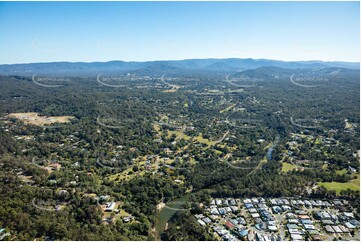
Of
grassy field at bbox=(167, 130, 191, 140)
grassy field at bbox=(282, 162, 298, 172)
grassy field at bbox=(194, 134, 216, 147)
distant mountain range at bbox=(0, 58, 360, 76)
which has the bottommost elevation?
grassy field at bbox=(282, 162, 298, 172)

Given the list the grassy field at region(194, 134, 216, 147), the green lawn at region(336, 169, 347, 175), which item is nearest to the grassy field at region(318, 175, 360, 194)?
the green lawn at region(336, 169, 347, 175)

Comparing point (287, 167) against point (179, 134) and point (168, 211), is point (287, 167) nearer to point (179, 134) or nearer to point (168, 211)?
point (168, 211)

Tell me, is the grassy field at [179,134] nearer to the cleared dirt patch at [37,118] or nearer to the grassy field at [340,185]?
the cleared dirt patch at [37,118]

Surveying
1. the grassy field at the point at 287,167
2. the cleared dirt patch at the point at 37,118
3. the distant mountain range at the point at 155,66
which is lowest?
the grassy field at the point at 287,167

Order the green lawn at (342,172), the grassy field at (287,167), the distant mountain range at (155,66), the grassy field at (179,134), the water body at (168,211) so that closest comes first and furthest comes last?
the water body at (168,211)
the green lawn at (342,172)
the grassy field at (287,167)
the grassy field at (179,134)
the distant mountain range at (155,66)

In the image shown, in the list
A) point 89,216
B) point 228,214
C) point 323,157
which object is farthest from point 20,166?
point 323,157

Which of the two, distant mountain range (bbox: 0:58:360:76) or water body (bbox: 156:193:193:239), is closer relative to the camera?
water body (bbox: 156:193:193:239)

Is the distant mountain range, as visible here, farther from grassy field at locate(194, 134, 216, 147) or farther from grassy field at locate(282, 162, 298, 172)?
grassy field at locate(282, 162, 298, 172)

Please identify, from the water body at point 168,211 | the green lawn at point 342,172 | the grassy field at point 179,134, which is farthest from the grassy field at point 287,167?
the grassy field at point 179,134

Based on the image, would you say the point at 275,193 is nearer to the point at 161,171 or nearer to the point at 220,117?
the point at 161,171
